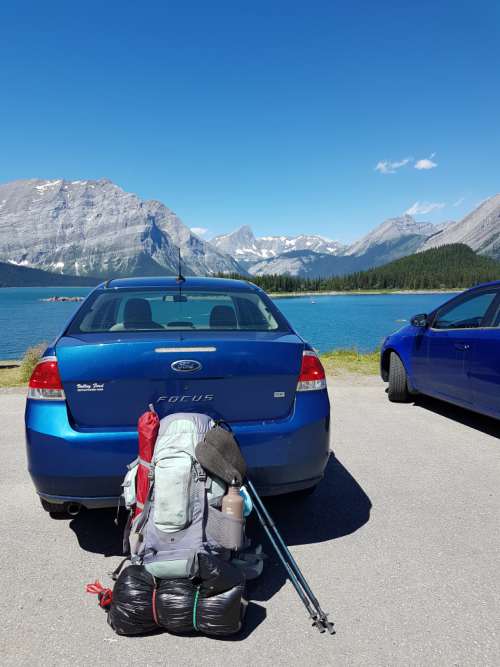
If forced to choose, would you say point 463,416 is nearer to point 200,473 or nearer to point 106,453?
point 200,473

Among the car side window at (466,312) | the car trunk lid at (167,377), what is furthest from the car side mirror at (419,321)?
the car trunk lid at (167,377)

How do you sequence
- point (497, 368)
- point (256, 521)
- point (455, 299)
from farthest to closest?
point (455, 299) → point (497, 368) → point (256, 521)

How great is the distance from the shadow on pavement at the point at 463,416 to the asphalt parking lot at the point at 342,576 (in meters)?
1.24

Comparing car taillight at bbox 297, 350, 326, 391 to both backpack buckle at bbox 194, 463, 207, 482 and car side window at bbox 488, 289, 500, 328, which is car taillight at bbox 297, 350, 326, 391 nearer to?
backpack buckle at bbox 194, 463, 207, 482

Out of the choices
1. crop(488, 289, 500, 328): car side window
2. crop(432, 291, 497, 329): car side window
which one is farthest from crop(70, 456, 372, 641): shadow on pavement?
crop(432, 291, 497, 329): car side window

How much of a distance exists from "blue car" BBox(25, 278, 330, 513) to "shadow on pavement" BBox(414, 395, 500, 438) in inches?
153

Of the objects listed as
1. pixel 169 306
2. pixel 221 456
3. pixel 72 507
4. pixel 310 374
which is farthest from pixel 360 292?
pixel 221 456

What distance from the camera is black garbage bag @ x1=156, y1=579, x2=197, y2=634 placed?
7.72 ft

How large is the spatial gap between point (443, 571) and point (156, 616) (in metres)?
1.71

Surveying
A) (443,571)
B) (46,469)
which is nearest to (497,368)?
(443,571)

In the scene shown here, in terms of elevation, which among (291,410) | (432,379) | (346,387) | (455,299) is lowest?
(346,387)

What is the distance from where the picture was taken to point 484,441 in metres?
5.74

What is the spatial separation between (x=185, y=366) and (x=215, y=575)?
3.74 feet

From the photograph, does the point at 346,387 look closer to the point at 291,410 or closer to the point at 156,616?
the point at 291,410
